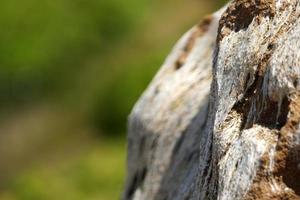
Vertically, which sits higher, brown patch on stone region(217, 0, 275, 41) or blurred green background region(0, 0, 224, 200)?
brown patch on stone region(217, 0, 275, 41)

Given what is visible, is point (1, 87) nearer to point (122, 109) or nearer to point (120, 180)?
point (122, 109)

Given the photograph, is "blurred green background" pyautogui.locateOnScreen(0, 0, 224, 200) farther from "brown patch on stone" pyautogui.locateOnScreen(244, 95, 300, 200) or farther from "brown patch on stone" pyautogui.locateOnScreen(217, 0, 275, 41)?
"brown patch on stone" pyautogui.locateOnScreen(244, 95, 300, 200)

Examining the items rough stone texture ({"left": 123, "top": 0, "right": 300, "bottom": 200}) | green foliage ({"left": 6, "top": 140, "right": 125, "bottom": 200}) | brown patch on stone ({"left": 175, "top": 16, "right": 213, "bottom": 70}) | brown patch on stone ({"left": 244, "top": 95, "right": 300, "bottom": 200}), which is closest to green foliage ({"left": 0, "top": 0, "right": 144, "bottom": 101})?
green foliage ({"left": 6, "top": 140, "right": 125, "bottom": 200})

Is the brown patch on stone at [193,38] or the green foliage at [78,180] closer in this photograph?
the brown patch on stone at [193,38]

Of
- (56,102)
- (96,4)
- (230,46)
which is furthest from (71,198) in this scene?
(230,46)

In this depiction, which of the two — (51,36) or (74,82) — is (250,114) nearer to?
(74,82)

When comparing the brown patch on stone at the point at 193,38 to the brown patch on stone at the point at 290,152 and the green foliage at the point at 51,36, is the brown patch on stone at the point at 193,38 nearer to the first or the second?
the brown patch on stone at the point at 290,152

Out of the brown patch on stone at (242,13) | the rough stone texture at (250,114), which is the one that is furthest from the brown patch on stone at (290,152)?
the brown patch on stone at (242,13)
